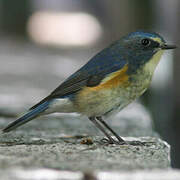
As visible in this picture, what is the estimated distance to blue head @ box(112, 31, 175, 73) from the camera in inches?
209

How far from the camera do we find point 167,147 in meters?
4.68

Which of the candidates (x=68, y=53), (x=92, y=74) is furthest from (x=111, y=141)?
(x=68, y=53)

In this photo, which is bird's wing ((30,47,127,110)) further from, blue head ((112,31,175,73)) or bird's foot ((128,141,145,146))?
bird's foot ((128,141,145,146))

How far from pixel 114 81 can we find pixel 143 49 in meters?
0.52

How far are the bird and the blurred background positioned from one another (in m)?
1.60

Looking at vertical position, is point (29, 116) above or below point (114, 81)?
below

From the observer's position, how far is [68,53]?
1545 cm

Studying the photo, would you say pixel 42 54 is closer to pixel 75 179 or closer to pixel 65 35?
pixel 65 35

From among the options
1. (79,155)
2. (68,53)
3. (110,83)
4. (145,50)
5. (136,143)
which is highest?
(145,50)

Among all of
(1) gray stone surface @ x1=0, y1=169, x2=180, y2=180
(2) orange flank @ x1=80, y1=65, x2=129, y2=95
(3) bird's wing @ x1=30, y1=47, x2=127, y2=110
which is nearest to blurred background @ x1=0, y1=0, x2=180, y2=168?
(3) bird's wing @ x1=30, y1=47, x2=127, y2=110

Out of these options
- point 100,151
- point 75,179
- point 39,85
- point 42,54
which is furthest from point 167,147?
point 42,54

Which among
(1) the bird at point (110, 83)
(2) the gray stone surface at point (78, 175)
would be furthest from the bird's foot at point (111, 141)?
(2) the gray stone surface at point (78, 175)

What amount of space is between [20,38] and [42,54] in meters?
5.85

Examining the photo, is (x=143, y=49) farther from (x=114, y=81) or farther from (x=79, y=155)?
(x=79, y=155)
